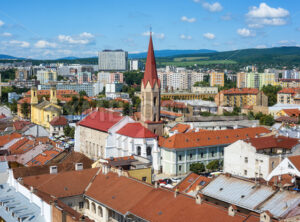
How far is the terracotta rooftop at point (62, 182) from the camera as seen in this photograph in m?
29.3

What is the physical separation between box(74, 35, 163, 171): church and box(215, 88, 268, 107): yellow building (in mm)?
67870

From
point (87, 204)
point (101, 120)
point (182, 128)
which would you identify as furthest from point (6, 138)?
point (87, 204)

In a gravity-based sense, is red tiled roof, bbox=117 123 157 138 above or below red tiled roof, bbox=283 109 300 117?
above

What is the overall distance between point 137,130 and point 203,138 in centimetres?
818

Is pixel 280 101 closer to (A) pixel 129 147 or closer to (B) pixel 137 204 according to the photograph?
(A) pixel 129 147

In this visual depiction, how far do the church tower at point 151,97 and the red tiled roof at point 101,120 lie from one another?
3.82 m

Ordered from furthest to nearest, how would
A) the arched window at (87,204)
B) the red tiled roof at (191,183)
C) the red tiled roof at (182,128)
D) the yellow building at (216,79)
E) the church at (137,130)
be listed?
the yellow building at (216,79)
the red tiled roof at (182,128)
the church at (137,130)
the arched window at (87,204)
the red tiled roof at (191,183)

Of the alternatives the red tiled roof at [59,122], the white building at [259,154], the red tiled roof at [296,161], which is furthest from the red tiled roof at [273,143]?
the red tiled roof at [59,122]

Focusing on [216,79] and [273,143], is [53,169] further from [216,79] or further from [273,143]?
[216,79]

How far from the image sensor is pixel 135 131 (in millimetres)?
49969

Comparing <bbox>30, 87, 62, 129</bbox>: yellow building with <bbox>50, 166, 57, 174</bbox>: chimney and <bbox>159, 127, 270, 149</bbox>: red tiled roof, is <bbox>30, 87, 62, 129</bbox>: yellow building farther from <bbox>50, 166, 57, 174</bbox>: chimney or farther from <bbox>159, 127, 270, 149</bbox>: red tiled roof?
<bbox>50, 166, 57, 174</bbox>: chimney

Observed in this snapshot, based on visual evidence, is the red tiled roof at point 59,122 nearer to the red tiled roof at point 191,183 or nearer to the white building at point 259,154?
the white building at point 259,154

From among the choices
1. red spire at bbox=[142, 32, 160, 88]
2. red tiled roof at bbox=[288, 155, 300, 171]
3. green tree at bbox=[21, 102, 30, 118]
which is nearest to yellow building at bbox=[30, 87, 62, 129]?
green tree at bbox=[21, 102, 30, 118]

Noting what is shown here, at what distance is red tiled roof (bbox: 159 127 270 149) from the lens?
152ft
